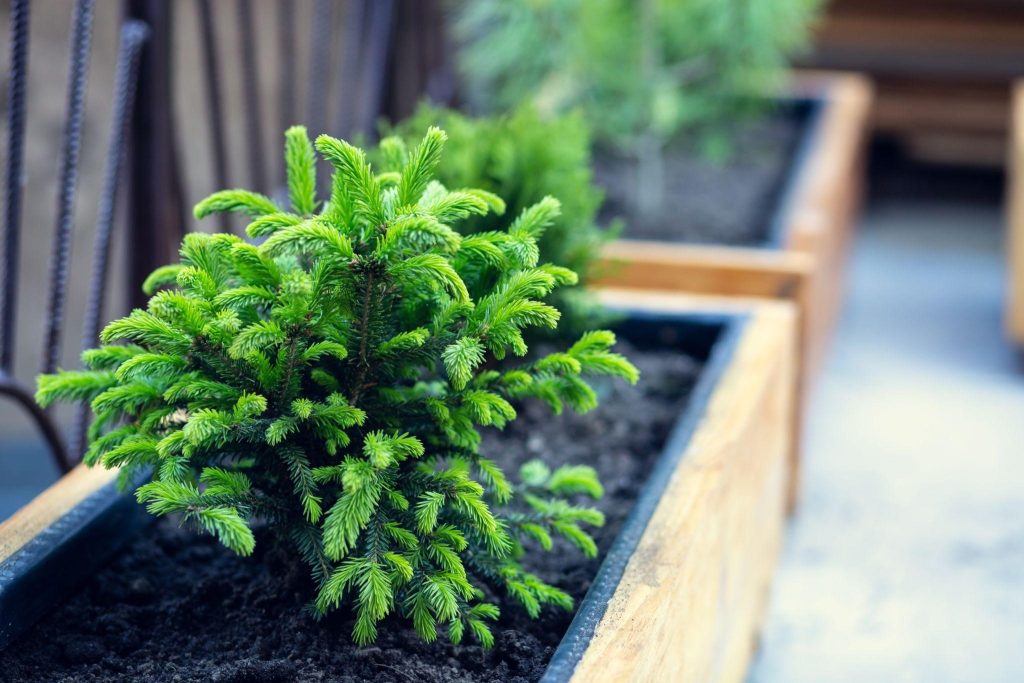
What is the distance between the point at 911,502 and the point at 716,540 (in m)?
1.29

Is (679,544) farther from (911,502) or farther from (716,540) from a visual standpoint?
(911,502)

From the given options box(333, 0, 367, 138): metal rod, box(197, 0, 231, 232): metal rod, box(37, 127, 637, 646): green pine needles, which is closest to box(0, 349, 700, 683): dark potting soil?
box(37, 127, 637, 646): green pine needles

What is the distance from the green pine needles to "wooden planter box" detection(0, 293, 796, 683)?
0.13 meters

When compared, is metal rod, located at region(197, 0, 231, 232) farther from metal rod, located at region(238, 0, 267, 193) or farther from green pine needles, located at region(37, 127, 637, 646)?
green pine needles, located at region(37, 127, 637, 646)

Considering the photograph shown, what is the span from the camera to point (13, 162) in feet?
5.32

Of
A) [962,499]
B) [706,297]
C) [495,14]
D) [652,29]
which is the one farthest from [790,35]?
[962,499]

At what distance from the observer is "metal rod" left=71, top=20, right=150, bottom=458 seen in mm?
1879

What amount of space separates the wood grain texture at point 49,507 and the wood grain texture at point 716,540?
0.67 meters

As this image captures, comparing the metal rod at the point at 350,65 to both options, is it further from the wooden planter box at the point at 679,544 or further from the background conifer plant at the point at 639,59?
the wooden planter box at the point at 679,544

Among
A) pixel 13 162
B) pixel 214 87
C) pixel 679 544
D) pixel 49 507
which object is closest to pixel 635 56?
pixel 214 87

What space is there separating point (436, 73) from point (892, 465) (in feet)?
6.18

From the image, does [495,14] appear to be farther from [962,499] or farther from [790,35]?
[962,499]

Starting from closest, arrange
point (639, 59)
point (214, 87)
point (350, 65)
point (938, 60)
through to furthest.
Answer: point (214, 87), point (350, 65), point (639, 59), point (938, 60)

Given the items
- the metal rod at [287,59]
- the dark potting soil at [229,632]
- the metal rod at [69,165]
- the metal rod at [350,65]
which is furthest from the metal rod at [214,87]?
the dark potting soil at [229,632]
